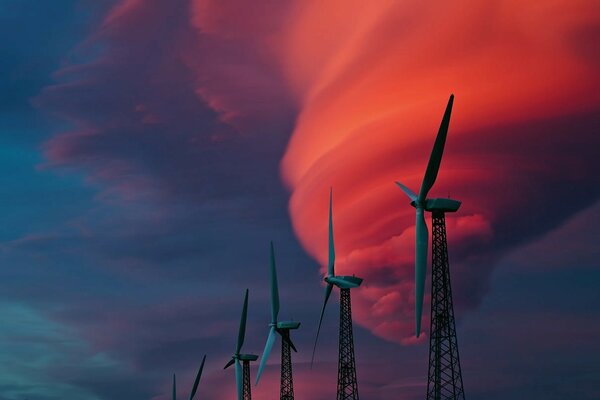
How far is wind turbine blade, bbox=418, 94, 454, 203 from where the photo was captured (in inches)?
4134

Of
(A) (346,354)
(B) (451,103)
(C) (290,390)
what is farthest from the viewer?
(C) (290,390)

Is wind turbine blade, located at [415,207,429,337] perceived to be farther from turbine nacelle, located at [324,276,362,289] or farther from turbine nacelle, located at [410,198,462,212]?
turbine nacelle, located at [324,276,362,289]

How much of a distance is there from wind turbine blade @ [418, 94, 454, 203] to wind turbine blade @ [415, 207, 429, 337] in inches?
95.0

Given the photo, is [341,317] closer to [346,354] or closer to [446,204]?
[346,354]

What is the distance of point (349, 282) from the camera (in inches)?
5581

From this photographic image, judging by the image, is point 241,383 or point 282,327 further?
point 241,383

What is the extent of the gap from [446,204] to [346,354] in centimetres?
3551

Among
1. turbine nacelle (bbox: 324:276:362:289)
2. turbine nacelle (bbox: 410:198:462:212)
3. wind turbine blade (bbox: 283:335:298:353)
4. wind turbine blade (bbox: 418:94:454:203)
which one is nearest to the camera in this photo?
wind turbine blade (bbox: 418:94:454:203)

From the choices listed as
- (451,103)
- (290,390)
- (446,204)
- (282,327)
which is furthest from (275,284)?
(451,103)

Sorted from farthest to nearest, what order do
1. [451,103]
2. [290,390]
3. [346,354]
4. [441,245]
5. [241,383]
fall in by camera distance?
[241,383]
[290,390]
[346,354]
[441,245]
[451,103]

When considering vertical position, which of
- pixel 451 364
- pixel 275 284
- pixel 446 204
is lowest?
pixel 451 364

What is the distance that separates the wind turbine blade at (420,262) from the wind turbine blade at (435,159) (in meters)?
2.41

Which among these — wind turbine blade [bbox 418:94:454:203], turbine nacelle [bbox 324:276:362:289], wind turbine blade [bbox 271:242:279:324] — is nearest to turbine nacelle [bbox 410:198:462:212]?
wind turbine blade [bbox 418:94:454:203]

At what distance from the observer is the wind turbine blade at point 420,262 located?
10500cm
